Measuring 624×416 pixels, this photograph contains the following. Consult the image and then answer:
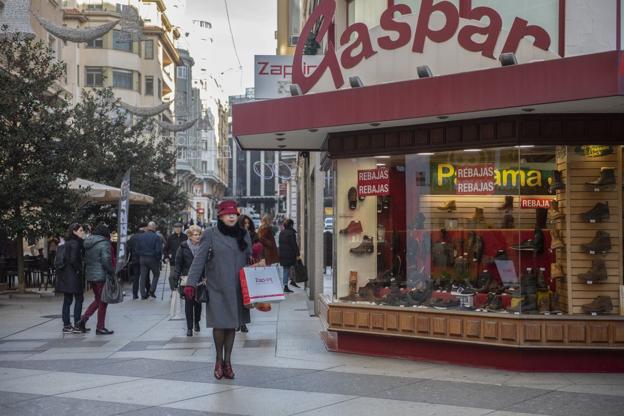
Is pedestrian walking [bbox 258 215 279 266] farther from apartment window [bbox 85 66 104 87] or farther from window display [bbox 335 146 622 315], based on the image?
apartment window [bbox 85 66 104 87]

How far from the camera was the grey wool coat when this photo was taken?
891cm

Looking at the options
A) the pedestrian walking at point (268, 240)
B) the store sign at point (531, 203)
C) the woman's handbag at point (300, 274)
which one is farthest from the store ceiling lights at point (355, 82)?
the pedestrian walking at point (268, 240)

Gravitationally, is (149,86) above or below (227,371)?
above

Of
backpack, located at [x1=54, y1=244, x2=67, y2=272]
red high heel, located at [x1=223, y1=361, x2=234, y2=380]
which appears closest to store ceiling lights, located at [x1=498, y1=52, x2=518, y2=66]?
red high heel, located at [x1=223, y1=361, x2=234, y2=380]

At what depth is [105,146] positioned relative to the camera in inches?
1189

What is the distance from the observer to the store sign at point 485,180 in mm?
9898

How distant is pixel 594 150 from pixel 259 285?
13.9 ft

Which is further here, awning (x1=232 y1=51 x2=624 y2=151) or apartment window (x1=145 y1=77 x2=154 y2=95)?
apartment window (x1=145 y1=77 x2=154 y2=95)

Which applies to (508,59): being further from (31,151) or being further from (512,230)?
(31,151)

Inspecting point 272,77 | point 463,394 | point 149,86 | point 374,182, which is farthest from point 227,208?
point 149,86

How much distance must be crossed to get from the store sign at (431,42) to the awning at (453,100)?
738 millimetres

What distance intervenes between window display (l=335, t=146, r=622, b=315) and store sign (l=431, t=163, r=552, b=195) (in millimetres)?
12

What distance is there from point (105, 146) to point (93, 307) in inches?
694

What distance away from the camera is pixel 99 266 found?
13336 mm
